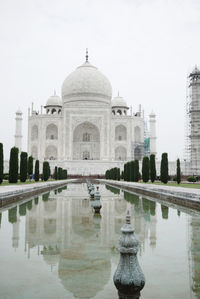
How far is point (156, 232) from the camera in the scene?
11.4 ft

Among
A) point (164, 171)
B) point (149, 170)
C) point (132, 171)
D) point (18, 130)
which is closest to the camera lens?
point (164, 171)

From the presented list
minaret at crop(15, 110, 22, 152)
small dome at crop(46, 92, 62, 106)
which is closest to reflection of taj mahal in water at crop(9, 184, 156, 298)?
minaret at crop(15, 110, 22, 152)

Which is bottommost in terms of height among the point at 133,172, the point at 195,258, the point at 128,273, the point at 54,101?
the point at 195,258

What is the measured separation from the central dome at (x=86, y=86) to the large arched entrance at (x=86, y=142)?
308cm

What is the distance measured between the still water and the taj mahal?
26110 millimetres

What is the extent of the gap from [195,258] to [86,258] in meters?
0.83

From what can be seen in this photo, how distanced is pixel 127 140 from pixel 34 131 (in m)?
9.91

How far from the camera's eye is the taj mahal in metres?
32.0

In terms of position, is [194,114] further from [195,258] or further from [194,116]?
[195,258]

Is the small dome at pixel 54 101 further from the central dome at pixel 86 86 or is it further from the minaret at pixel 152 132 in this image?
the minaret at pixel 152 132

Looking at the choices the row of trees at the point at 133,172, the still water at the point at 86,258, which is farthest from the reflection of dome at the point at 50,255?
the row of trees at the point at 133,172

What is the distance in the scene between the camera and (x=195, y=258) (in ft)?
7.82

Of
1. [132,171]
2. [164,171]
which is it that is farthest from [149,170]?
[164,171]

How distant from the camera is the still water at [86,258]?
68.6 inches
